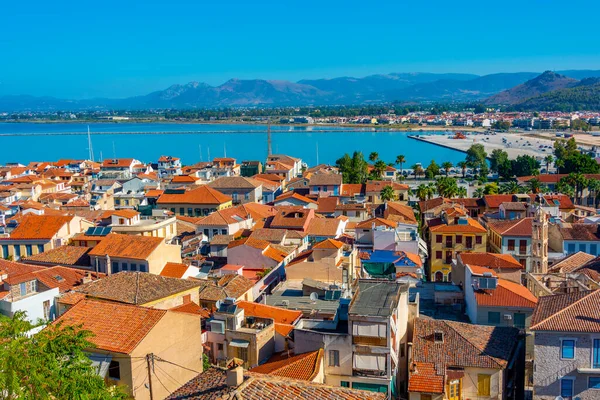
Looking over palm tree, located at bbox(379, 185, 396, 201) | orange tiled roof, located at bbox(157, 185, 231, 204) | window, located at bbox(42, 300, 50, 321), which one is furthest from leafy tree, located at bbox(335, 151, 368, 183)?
window, located at bbox(42, 300, 50, 321)

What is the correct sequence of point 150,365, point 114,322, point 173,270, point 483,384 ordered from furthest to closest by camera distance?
point 173,270, point 483,384, point 114,322, point 150,365

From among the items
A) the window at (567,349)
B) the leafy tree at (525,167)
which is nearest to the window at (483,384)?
the window at (567,349)

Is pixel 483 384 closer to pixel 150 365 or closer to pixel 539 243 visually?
pixel 150 365

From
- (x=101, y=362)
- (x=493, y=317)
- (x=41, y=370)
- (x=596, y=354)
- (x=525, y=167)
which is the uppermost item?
(x=41, y=370)

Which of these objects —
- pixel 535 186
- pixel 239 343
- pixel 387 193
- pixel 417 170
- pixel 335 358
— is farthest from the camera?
pixel 417 170

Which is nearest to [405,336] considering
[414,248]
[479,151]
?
[414,248]

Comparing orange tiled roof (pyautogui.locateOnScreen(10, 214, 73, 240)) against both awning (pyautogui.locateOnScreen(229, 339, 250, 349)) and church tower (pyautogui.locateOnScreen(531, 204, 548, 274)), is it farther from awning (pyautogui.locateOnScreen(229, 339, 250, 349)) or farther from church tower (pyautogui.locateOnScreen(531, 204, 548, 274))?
church tower (pyautogui.locateOnScreen(531, 204, 548, 274))

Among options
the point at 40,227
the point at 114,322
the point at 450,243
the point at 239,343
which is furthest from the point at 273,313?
the point at 40,227
